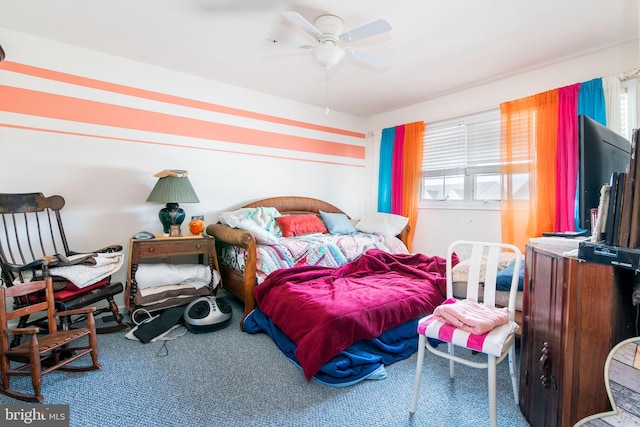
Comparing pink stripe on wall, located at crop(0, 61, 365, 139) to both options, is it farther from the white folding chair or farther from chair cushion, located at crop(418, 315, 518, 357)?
chair cushion, located at crop(418, 315, 518, 357)

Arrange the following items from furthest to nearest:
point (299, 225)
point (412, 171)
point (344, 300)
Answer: point (412, 171)
point (299, 225)
point (344, 300)

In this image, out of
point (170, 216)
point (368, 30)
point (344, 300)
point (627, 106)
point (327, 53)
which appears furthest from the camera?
point (170, 216)

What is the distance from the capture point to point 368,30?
73.3 inches

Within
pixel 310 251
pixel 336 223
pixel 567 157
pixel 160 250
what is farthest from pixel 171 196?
pixel 567 157

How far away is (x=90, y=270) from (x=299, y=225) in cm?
195

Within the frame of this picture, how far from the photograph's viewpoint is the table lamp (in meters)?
2.62

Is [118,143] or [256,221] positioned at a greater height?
[118,143]

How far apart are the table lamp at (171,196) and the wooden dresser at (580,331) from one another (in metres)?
2.66

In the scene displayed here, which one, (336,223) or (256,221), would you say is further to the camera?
(336,223)

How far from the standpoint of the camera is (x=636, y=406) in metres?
0.77

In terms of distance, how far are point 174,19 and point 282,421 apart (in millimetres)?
2713

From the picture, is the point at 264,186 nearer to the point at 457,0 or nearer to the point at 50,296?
the point at 50,296

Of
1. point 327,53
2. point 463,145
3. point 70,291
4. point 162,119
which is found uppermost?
point 327,53

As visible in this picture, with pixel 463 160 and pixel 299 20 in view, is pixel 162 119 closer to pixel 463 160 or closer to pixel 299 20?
pixel 299 20
